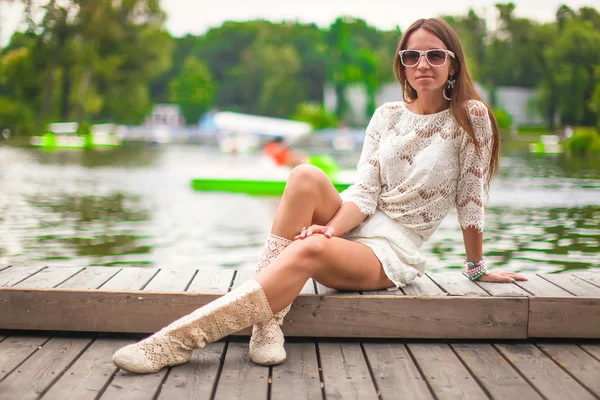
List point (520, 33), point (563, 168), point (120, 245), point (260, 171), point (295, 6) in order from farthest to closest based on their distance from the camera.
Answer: point (295, 6)
point (520, 33)
point (563, 168)
point (260, 171)
point (120, 245)

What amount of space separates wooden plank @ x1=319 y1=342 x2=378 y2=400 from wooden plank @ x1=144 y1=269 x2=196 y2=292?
0.57m

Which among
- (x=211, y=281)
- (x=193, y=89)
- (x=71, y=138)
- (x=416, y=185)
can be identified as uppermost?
(x=193, y=89)

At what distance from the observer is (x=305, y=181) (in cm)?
238

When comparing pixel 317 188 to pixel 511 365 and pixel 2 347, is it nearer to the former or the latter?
pixel 511 365

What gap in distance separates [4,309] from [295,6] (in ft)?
234

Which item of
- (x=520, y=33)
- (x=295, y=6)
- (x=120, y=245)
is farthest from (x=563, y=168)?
(x=295, y=6)

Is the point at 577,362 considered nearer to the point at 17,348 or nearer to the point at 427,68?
the point at 427,68

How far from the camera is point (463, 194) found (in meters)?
2.55

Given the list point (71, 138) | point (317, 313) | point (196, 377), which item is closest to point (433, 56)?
point (317, 313)

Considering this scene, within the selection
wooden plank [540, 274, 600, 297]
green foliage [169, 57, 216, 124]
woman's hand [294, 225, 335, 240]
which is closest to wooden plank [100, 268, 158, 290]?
woman's hand [294, 225, 335, 240]

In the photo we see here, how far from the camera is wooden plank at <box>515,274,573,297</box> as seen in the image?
8.31ft

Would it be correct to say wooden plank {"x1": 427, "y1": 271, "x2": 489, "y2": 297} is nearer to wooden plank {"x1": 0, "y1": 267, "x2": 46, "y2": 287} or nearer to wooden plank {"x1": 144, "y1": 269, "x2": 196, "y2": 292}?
wooden plank {"x1": 144, "y1": 269, "x2": 196, "y2": 292}

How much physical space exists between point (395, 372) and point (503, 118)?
34.2 m

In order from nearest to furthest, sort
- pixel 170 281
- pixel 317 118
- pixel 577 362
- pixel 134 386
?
pixel 134 386 < pixel 577 362 < pixel 170 281 < pixel 317 118
